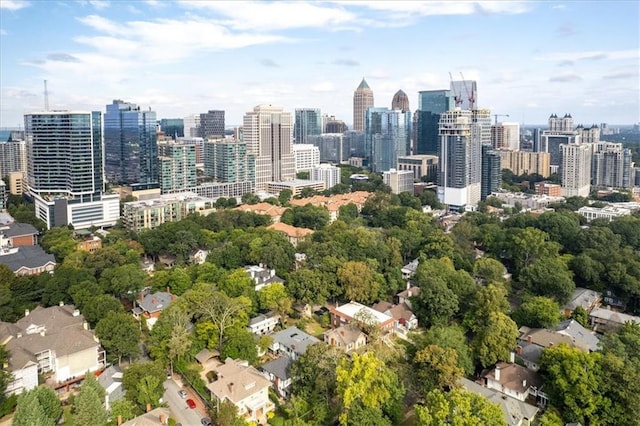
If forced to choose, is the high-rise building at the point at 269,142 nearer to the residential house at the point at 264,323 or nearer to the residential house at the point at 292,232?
the residential house at the point at 292,232

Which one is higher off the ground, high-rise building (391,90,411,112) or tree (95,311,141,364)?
high-rise building (391,90,411,112)

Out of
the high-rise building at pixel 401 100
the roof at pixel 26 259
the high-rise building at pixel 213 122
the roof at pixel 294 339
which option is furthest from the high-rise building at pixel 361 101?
the roof at pixel 294 339

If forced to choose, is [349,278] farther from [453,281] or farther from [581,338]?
[581,338]

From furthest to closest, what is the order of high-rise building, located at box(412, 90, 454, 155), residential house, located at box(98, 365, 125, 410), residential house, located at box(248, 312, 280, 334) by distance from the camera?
high-rise building, located at box(412, 90, 454, 155) → residential house, located at box(248, 312, 280, 334) → residential house, located at box(98, 365, 125, 410)

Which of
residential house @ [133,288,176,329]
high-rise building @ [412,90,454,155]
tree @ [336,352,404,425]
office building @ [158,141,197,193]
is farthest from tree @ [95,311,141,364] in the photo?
high-rise building @ [412,90,454,155]

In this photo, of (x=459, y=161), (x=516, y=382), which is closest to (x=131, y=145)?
(x=459, y=161)

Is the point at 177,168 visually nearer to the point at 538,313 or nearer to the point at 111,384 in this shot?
the point at 111,384

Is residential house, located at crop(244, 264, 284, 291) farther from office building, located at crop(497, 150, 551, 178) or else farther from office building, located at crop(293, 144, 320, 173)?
office building, located at crop(497, 150, 551, 178)
